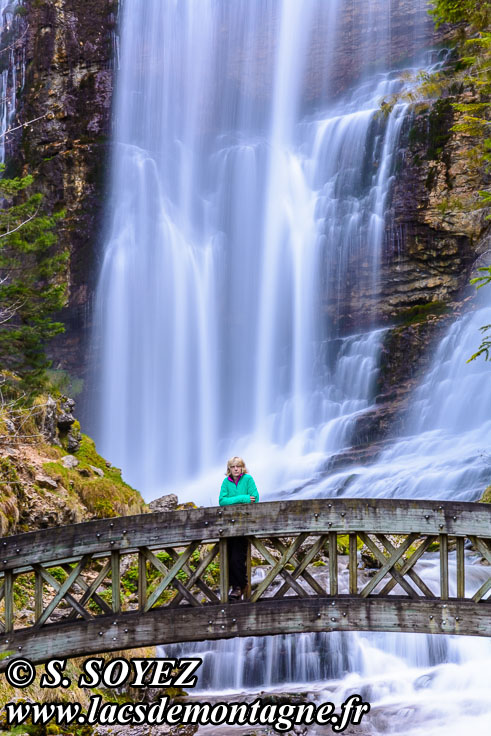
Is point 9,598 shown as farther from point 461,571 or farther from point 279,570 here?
point 461,571

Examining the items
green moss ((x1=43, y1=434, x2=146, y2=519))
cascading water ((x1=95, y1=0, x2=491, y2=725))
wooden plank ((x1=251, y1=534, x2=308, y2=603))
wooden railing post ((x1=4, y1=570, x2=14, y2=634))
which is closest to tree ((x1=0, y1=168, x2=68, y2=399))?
green moss ((x1=43, y1=434, x2=146, y2=519))

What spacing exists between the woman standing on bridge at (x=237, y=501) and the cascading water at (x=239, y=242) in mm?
14512

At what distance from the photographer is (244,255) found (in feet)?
107

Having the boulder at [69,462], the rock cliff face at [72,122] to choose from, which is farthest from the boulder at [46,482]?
the rock cliff face at [72,122]

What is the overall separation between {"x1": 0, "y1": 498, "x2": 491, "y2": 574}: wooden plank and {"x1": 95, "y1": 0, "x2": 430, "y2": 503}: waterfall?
647 inches

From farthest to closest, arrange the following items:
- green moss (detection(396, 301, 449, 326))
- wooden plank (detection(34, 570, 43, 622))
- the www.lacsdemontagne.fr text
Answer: green moss (detection(396, 301, 449, 326)) < the www.lacsdemontagne.fr text < wooden plank (detection(34, 570, 43, 622))

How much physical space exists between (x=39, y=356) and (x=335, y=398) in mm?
13829

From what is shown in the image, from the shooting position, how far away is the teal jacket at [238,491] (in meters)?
8.68

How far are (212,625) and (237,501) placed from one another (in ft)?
4.21

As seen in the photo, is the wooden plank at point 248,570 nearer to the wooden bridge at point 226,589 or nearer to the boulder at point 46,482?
the wooden bridge at point 226,589

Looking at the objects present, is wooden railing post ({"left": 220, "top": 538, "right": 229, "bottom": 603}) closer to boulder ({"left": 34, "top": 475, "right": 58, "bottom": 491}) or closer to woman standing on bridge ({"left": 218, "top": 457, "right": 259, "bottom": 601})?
woman standing on bridge ({"left": 218, "top": 457, "right": 259, "bottom": 601})

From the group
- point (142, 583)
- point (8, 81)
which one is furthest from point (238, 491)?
point (8, 81)

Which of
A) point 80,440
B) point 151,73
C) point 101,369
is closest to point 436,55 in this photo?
point 151,73

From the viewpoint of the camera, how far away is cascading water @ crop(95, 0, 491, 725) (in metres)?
28.6
